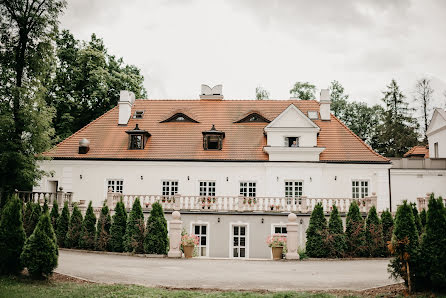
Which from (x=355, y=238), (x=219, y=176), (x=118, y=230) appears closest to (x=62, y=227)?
(x=118, y=230)

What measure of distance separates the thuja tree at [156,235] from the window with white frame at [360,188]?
13.2m

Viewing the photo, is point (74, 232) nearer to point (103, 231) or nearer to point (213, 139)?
point (103, 231)

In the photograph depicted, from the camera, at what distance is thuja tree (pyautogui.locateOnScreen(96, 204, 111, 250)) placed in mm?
21312

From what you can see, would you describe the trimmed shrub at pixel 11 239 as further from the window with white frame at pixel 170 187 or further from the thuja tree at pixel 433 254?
the window with white frame at pixel 170 187

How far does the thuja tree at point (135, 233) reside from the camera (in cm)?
2050

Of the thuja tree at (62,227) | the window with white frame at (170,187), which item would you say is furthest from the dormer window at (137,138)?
the thuja tree at (62,227)

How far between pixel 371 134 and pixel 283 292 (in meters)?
44.4

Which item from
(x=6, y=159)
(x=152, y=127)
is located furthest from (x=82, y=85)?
(x=6, y=159)

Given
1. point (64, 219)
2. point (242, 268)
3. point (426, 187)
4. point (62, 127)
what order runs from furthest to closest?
1. point (62, 127)
2. point (426, 187)
3. point (64, 219)
4. point (242, 268)

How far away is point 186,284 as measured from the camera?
12.4m

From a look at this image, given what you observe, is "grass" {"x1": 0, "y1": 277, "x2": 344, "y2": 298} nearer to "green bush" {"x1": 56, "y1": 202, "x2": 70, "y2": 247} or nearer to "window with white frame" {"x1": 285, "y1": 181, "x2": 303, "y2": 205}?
"green bush" {"x1": 56, "y1": 202, "x2": 70, "y2": 247}

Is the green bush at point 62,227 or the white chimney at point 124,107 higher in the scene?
the white chimney at point 124,107

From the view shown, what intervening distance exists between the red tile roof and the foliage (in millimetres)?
16367

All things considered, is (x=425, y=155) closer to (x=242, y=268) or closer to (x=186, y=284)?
(x=242, y=268)
